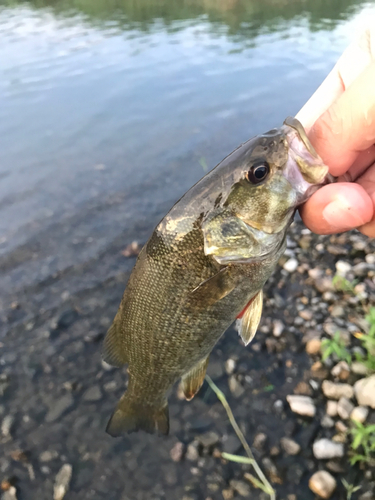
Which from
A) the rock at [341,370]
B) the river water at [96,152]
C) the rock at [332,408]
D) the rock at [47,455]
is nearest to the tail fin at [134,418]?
the river water at [96,152]

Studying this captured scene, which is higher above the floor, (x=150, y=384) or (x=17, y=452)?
(x=150, y=384)

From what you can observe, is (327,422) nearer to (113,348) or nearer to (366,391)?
(366,391)

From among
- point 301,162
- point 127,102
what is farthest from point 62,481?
point 127,102

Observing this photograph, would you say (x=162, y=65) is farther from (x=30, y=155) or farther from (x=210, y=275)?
(x=210, y=275)

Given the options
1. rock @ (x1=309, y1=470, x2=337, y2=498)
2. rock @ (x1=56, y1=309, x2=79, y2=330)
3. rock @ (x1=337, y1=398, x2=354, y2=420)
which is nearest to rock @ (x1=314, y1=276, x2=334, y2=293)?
rock @ (x1=337, y1=398, x2=354, y2=420)

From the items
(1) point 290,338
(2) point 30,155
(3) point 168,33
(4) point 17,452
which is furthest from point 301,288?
(3) point 168,33

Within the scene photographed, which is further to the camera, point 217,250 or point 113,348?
point 113,348

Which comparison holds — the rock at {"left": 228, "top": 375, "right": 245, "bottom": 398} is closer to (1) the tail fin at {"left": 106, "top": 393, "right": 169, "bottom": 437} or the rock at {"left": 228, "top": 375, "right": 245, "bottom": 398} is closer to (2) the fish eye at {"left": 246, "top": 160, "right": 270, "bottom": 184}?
(1) the tail fin at {"left": 106, "top": 393, "right": 169, "bottom": 437}
